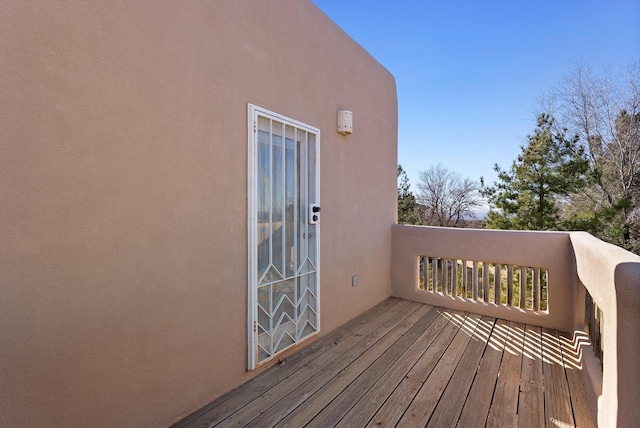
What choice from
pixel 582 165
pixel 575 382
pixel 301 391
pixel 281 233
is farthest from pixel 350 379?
pixel 582 165

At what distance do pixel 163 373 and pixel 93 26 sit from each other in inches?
72.8

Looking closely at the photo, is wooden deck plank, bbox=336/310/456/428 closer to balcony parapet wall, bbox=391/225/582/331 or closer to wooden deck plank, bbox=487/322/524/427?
wooden deck plank, bbox=487/322/524/427

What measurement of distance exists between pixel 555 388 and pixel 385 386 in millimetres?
1221

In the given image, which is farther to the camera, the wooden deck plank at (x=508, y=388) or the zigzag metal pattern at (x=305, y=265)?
the zigzag metal pattern at (x=305, y=265)

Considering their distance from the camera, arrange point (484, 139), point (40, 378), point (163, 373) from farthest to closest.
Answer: point (484, 139) < point (163, 373) < point (40, 378)

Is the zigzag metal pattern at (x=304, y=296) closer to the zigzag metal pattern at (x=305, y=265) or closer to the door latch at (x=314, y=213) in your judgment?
the zigzag metal pattern at (x=305, y=265)

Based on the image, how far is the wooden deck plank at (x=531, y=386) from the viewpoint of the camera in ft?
6.31

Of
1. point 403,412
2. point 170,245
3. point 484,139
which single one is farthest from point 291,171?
point 484,139

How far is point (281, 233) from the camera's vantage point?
103 inches

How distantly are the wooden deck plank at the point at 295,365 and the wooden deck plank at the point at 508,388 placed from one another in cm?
123

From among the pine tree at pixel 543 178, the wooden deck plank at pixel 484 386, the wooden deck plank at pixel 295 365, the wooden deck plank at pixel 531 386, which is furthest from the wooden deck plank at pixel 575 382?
the pine tree at pixel 543 178

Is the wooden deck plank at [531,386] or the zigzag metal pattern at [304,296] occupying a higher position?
the zigzag metal pattern at [304,296]

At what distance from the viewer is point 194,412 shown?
1.95 metres

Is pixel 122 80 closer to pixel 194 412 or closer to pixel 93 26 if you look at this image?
pixel 93 26
